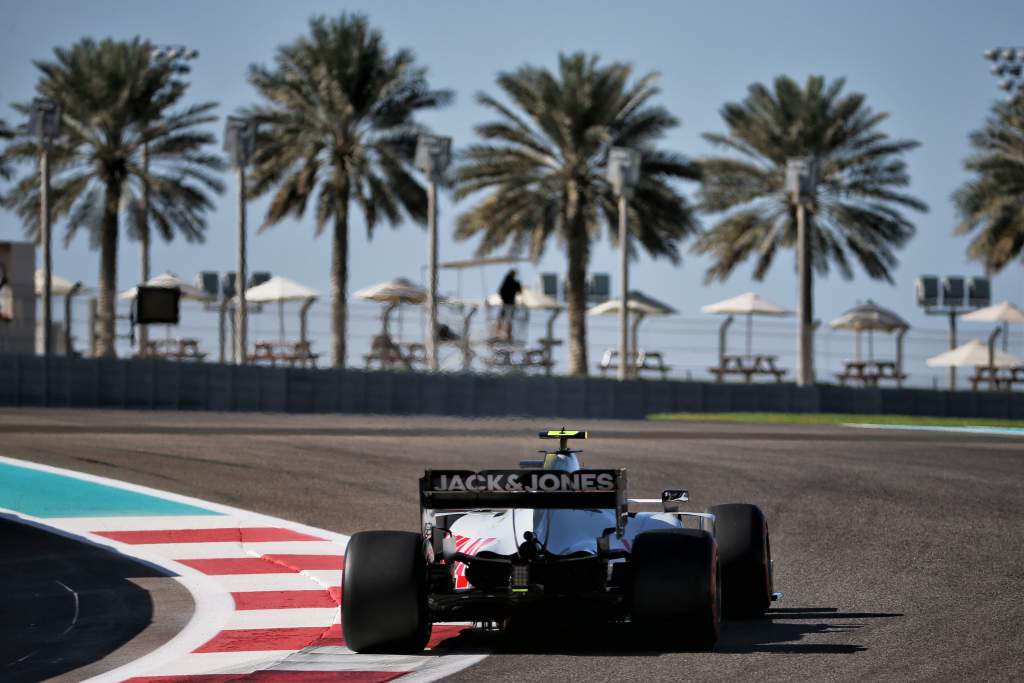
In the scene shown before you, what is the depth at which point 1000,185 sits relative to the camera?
4588 centimetres

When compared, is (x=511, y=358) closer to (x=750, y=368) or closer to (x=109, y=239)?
(x=750, y=368)

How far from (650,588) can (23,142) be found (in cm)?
3806

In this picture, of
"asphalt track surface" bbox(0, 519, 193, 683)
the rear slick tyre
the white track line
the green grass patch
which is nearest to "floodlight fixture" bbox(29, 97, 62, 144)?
the green grass patch

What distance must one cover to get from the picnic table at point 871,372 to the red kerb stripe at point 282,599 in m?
25.4

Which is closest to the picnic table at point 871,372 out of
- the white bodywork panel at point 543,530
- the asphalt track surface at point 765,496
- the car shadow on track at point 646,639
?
the asphalt track surface at point 765,496

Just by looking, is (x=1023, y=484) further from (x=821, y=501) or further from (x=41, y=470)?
(x=41, y=470)

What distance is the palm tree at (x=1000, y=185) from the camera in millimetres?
45219

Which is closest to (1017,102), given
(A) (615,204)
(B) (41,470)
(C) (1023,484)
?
(A) (615,204)

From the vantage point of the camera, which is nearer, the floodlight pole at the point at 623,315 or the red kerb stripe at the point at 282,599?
the red kerb stripe at the point at 282,599

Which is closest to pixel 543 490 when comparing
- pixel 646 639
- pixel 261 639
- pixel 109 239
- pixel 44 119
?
pixel 646 639

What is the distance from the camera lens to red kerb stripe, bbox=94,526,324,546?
12680 mm

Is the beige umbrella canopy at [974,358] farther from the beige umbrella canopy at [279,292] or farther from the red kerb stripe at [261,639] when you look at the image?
the red kerb stripe at [261,639]

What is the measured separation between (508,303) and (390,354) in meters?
3.19

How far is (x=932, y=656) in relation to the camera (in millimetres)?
7605
